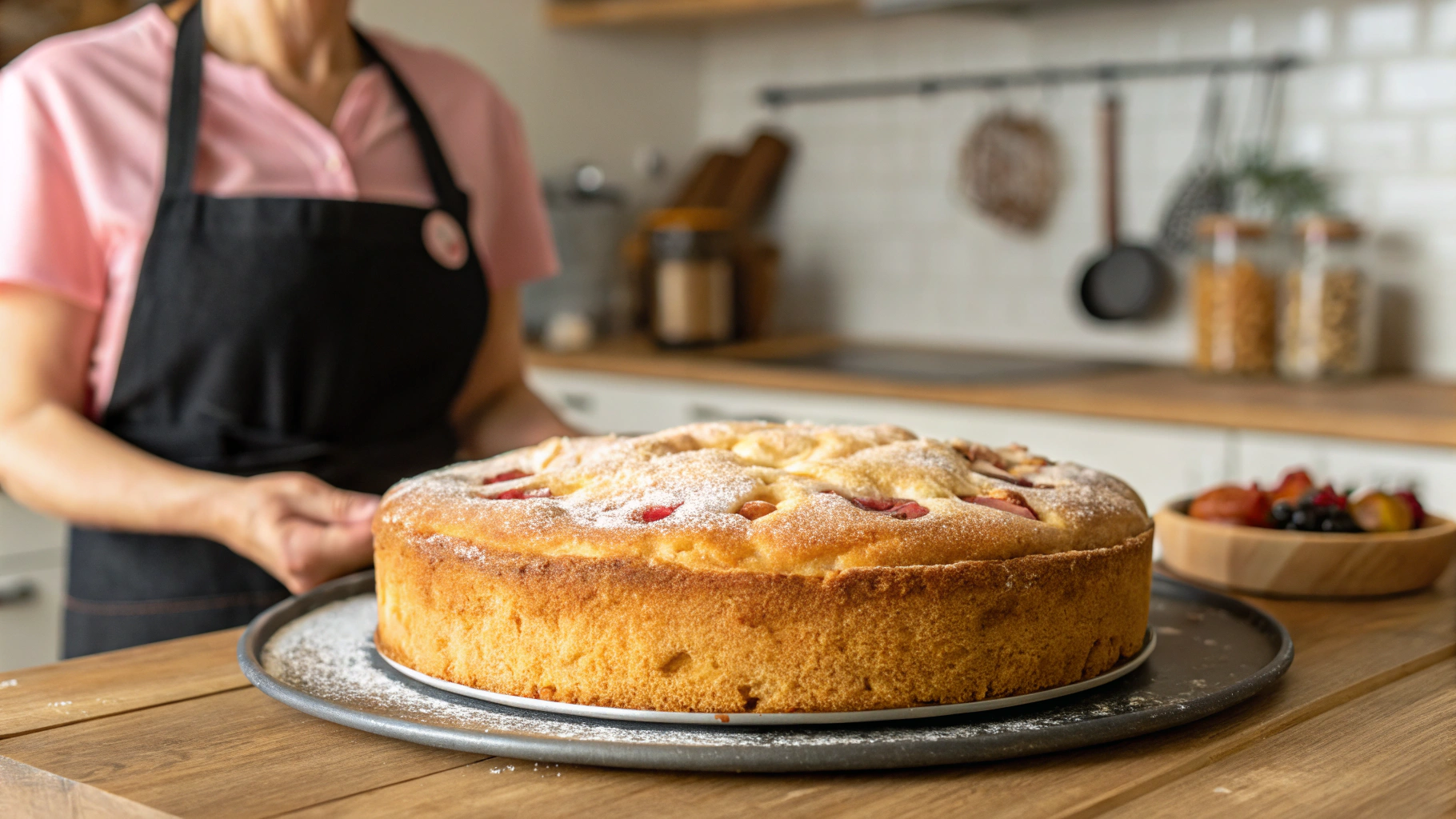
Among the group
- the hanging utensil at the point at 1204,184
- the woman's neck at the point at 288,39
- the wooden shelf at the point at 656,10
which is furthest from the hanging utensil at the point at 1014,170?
the woman's neck at the point at 288,39

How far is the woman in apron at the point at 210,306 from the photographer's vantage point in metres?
1.24

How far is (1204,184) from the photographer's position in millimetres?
2764

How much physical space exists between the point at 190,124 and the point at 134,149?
0.06 metres

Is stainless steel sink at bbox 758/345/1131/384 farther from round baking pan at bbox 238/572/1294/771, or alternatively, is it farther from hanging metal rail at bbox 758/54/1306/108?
round baking pan at bbox 238/572/1294/771

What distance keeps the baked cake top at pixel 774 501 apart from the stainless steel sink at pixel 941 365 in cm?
157

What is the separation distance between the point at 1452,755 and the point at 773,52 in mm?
2994

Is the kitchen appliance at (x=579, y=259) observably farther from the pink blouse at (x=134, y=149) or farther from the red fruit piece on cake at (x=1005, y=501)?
the red fruit piece on cake at (x=1005, y=501)

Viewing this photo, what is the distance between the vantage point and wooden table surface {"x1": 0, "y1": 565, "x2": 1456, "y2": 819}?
646 mm

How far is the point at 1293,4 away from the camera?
264 cm

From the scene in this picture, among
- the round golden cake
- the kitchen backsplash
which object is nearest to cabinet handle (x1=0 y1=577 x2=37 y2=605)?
the round golden cake

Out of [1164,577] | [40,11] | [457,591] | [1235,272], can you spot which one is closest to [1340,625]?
[1164,577]

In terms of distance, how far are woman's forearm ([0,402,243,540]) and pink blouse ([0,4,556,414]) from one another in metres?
0.09

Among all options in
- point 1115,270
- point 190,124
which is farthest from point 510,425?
point 1115,270

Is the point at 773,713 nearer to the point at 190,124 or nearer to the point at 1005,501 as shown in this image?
the point at 1005,501
